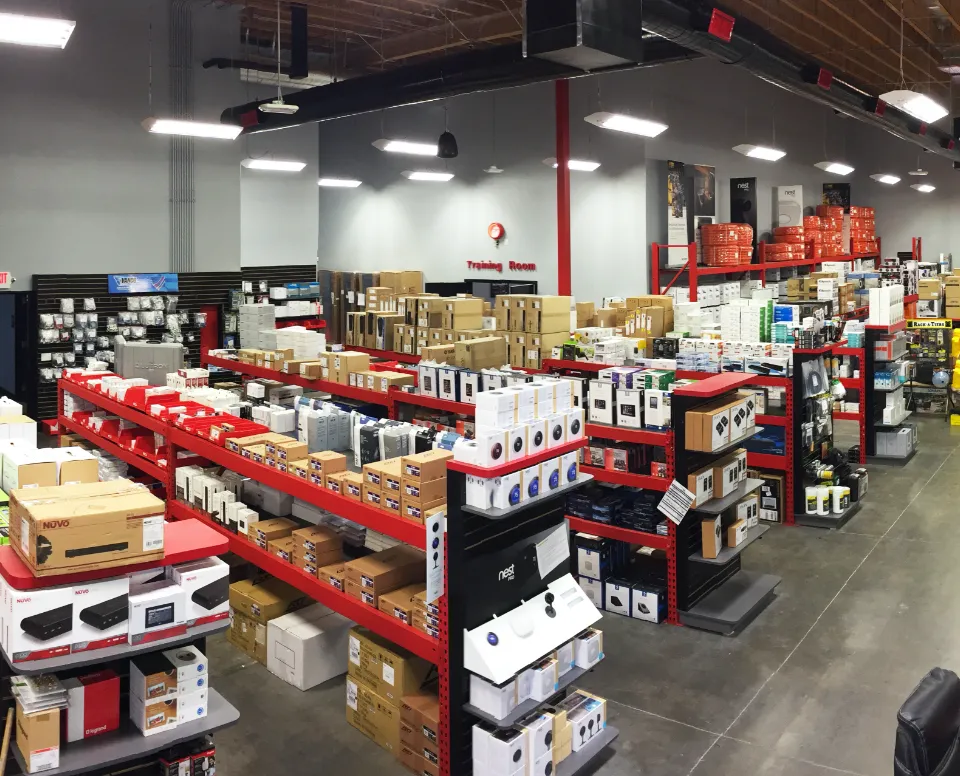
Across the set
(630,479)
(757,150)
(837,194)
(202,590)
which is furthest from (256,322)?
(837,194)

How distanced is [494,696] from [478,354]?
15.5ft

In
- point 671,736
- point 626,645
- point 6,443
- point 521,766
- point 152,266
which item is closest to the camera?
point 521,766

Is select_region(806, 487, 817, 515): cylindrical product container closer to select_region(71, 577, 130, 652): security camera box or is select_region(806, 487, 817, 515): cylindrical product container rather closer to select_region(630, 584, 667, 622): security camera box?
select_region(630, 584, 667, 622): security camera box

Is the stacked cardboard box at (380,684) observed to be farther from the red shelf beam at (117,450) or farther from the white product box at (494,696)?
the red shelf beam at (117,450)

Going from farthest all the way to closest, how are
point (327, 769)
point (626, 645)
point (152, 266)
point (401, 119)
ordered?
point (401, 119)
point (152, 266)
point (626, 645)
point (327, 769)

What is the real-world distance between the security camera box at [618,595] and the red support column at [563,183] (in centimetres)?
850

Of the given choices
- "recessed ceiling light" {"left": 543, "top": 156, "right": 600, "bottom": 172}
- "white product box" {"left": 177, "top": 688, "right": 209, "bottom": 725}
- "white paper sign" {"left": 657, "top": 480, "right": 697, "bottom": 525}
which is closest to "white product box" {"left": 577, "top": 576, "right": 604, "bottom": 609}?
"white paper sign" {"left": 657, "top": 480, "right": 697, "bottom": 525}

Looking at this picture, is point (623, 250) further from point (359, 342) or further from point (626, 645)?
point (626, 645)

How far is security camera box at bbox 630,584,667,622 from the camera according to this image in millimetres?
6094

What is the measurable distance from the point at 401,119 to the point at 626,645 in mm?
14959

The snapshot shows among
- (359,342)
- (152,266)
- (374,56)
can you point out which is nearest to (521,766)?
(359,342)

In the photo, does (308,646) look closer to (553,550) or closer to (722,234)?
(553,550)

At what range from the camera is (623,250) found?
49.6 ft

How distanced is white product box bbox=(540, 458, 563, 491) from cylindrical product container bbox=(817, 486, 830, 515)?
4776mm
